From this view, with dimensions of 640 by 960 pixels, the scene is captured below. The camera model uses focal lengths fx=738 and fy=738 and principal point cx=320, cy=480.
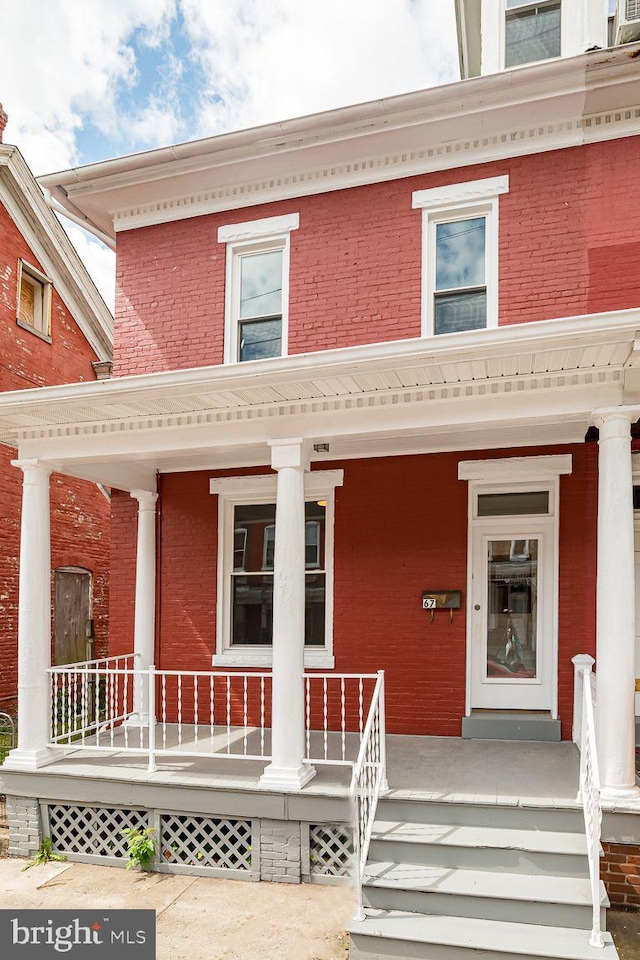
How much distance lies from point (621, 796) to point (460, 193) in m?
5.53

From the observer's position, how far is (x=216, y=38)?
9289 millimetres

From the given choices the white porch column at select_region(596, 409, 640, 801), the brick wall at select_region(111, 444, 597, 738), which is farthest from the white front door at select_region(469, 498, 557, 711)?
the white porch column at select_region(596, 409, 640, 801)

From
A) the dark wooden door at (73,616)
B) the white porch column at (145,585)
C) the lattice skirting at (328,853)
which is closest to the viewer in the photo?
the lattice skirting at (328,853)

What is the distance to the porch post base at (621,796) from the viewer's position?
→ 493 centimetres

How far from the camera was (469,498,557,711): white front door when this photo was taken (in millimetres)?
7262

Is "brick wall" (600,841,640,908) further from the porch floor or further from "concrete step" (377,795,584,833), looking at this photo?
A: the porch floor

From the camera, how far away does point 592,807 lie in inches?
180

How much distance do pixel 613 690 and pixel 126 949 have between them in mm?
3662

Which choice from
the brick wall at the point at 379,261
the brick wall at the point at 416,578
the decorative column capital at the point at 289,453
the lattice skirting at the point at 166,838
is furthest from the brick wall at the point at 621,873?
the brick wall at the point at 379,261

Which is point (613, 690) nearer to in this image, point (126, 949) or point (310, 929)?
point (310, 929)

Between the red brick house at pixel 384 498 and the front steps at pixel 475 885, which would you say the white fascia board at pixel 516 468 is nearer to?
the red brick house at pixel 384 498

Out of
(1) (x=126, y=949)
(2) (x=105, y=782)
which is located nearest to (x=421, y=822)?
(1) (x=126, y=949)

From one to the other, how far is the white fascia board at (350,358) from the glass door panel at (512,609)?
119 inches

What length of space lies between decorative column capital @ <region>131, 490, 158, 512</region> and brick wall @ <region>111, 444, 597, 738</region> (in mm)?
1219
